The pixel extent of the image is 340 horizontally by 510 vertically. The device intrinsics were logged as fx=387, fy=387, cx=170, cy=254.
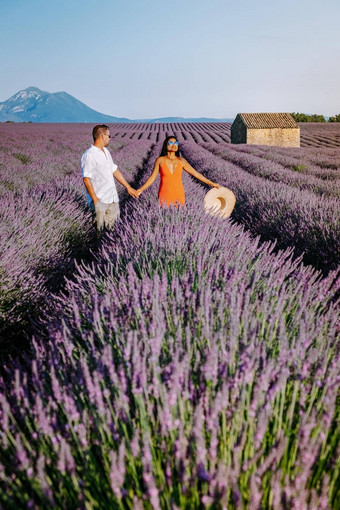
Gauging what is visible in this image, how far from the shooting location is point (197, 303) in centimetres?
172

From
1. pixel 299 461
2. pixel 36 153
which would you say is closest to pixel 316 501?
pixel 299 461

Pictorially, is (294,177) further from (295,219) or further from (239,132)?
(239,132)

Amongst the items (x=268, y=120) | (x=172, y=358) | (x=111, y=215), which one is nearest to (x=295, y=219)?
(x=111, y=215)

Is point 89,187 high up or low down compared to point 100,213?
up

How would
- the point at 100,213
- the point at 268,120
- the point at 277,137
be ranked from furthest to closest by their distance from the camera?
the point at 268,120, the point at 277,137, the point at 100,213

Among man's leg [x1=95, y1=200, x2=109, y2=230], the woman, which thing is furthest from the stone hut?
man's leg [x1=95, y1=200, x2=109, y2=230]

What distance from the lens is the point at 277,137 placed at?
98.6 feet

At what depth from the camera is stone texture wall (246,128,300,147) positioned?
96.9ft

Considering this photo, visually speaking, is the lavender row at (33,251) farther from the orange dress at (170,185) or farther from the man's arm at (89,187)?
the orange dress at (170,185)

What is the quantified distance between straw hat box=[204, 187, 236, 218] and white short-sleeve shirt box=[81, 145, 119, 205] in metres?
1.12

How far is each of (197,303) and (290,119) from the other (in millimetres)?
32919

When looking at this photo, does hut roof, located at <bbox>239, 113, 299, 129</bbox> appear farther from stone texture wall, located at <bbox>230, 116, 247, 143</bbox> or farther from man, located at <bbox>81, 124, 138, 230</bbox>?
man, located at <bbox>81, 124, 138, 230</bbox>

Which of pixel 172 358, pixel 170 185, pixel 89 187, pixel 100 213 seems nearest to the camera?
pixel 172 358

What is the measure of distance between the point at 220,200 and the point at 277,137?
90.7 ft
